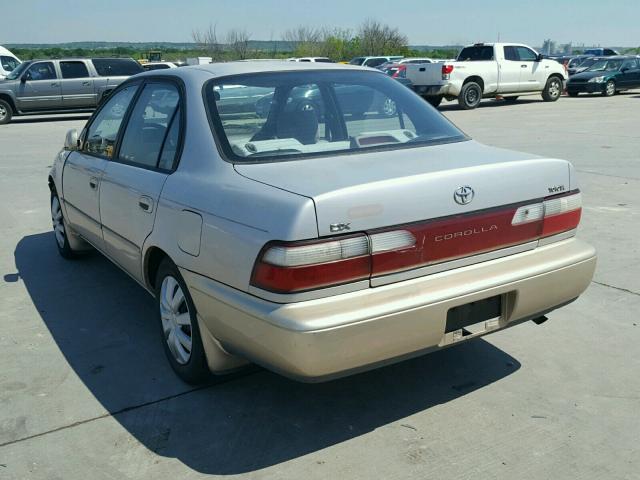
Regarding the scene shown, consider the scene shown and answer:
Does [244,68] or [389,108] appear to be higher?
[244,68]

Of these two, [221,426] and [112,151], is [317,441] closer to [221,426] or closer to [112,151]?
[221,426]

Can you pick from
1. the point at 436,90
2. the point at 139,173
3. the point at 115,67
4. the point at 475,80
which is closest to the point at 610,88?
the point at 475,80

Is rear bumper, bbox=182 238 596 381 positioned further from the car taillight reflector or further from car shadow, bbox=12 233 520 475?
car shadow, bbox=12 233 520 475

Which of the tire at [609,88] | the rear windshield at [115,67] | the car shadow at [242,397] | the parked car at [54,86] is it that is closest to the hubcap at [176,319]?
the car shadow at [242,397]

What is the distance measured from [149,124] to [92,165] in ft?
2.59

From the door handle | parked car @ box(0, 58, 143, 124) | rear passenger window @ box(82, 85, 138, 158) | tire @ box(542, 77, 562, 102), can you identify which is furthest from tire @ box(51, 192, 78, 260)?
tire @ box(542, 77, 562, 102)

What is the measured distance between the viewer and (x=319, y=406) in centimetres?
346

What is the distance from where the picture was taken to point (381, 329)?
2.84m

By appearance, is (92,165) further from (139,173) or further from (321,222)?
(321,222)

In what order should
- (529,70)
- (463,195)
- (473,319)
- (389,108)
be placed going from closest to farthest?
(463,195) → (473,319) → (389,108) → (529,70)

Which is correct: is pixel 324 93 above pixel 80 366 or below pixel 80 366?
above

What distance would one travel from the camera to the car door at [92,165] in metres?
4.61

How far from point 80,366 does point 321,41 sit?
190ft

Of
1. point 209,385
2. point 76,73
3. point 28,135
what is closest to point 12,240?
point 209,385
